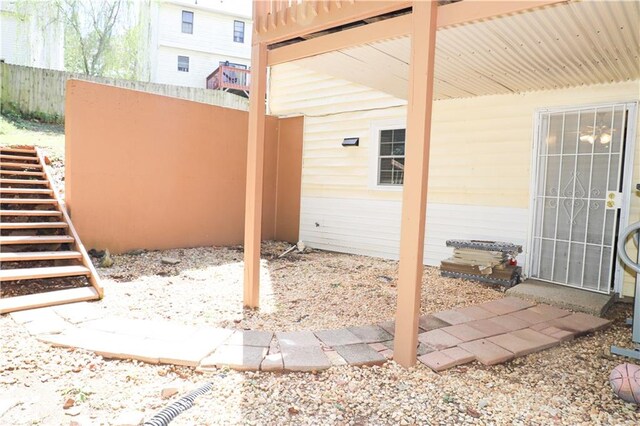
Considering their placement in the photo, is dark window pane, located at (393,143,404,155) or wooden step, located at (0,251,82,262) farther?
dark window pane, located at (393,143,404,155)

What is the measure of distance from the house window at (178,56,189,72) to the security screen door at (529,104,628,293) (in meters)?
18.9

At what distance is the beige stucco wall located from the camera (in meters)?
5.86

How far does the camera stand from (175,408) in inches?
87.5

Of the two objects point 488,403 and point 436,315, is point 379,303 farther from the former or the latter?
point 488,403

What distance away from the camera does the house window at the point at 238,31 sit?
2069cm

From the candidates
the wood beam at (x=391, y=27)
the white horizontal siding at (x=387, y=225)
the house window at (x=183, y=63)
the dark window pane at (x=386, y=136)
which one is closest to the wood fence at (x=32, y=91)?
the house window at (x=183, y=63)

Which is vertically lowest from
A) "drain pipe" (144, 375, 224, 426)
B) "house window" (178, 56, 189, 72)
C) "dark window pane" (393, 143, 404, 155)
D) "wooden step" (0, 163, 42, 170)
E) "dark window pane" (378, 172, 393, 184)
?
"drain pipe" (144, 375, 224, 426)

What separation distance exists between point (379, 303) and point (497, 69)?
9.62 feet

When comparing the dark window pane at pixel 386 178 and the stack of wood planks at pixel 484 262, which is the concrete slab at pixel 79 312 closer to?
the stack of wood planks at pixel 484 262

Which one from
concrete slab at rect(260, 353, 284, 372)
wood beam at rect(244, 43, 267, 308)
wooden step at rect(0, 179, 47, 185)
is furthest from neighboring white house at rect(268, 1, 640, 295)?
wooden step at rect(0, 179, 47, 185)

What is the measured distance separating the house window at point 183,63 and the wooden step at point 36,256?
17576mm

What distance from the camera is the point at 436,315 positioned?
3.86 m

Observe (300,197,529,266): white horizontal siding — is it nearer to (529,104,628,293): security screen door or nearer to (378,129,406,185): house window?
(529,104,628,293): security screen door

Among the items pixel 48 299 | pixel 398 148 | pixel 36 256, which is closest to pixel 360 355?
pixel 48 299
